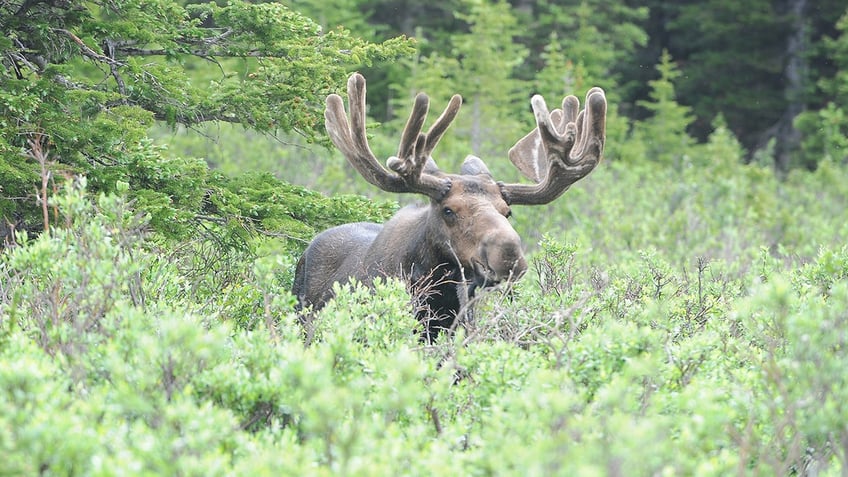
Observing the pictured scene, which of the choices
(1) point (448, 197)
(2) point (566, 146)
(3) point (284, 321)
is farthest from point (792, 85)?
(3) point (284, 321)

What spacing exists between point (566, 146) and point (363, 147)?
1.31 metres

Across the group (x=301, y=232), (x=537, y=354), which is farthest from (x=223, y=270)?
(x=537, y=354)

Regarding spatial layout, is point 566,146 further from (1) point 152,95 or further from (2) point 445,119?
(1) point 152,95

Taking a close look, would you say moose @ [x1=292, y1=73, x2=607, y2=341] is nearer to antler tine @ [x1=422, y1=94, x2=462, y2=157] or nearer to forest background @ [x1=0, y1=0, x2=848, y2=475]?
antler tine @ [x1=422, y1=94, x2=462, y2=157]

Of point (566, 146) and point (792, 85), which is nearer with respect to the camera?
point (566, 146)

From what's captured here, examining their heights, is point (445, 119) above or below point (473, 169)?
above

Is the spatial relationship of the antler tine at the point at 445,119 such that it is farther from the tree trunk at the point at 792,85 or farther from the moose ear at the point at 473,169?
the tree trunk at the point at 792,85

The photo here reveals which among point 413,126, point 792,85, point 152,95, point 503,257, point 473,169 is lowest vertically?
point 792,85

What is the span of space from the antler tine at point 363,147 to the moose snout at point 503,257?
668mm

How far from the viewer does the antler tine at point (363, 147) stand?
21.3ft

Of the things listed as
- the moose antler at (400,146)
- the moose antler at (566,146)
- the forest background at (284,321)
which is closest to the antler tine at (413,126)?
the moose antler at (400,146)

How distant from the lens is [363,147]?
674cm

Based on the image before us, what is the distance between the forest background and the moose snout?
321 millimetres

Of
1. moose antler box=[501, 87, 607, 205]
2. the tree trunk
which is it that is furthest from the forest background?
the tree trunk
